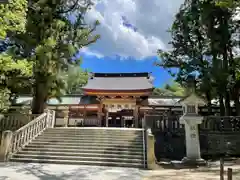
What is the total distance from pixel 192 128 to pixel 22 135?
8115 millimetres

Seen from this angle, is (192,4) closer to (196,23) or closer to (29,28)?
(196,23)

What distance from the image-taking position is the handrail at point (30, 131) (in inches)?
385

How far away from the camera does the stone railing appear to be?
9234mm

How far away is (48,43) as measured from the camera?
37.3 feet

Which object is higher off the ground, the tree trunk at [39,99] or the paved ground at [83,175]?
the tree trunk at [39,99]

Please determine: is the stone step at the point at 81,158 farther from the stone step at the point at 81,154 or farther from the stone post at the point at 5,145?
the stone post at the point at 5,145

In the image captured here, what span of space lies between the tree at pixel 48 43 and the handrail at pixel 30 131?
2.66 ft

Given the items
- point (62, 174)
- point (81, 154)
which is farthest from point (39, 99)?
point (62, 174)

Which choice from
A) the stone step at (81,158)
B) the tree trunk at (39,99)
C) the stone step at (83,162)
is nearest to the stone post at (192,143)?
the stone step at (81,158)

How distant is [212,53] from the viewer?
14.3 metres

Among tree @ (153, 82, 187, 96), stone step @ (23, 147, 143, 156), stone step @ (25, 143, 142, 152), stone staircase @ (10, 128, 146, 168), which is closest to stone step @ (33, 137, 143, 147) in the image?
stone staircase @ (10, 128, 146, 168)

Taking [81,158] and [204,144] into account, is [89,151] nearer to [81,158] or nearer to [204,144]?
[81,158]

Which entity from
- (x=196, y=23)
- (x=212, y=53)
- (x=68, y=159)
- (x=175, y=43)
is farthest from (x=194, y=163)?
(x=196, y=23)

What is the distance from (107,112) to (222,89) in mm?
9706
